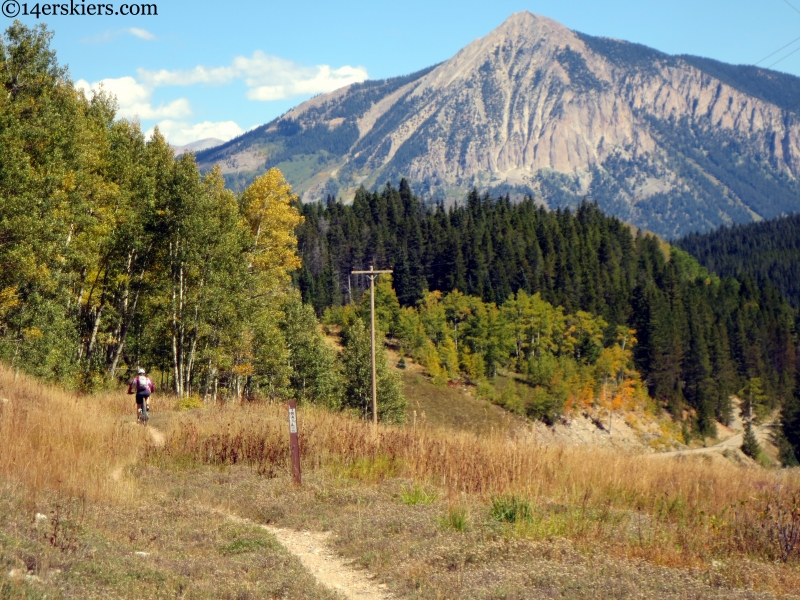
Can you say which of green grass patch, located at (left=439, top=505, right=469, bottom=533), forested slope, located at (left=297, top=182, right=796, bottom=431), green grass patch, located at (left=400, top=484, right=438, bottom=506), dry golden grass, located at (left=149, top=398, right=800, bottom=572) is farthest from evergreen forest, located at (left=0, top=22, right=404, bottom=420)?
forested slope, located at (left=297, top=182, right=796, bottom=431)

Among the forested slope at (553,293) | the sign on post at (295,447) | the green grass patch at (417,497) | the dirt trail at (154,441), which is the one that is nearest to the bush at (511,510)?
the green grass patch at (417,497)

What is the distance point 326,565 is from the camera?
833cm

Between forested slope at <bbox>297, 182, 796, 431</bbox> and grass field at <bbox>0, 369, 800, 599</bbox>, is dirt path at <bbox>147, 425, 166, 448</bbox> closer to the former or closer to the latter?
grass field at <bbox>0, 369, 800, 599</bbox>

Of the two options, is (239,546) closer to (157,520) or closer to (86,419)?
(157,520)

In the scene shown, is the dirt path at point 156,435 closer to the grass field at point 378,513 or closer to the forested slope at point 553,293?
the grass field at point 378,513

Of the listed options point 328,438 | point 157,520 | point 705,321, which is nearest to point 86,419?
point 328,438

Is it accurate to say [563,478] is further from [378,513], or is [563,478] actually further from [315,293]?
[315,293]

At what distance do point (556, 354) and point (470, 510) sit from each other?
120528mm

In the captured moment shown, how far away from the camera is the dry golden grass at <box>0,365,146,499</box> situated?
9.62 metres

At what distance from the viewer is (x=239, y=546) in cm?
841

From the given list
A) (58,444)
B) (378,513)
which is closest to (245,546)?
(378,513)

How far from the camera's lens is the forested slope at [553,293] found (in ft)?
405

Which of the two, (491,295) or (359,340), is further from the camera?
(491,295)

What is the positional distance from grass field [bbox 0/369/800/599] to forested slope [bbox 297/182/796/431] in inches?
3767
